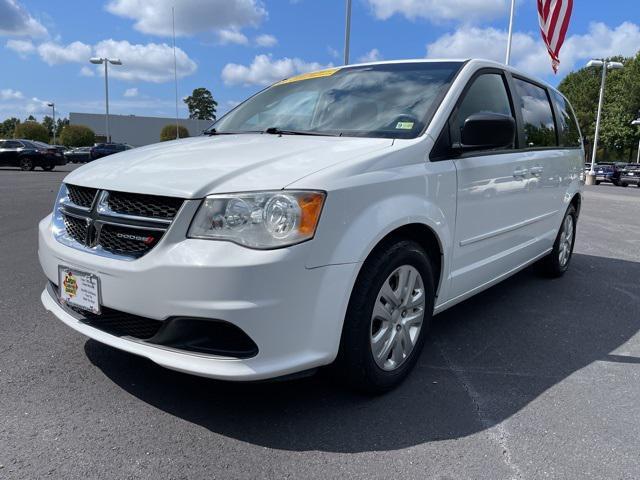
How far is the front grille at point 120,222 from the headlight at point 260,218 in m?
0.15

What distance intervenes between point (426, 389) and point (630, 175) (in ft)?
108

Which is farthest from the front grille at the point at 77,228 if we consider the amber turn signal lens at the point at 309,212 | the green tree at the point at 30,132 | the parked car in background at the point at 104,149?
the green tree at the point at 30,132

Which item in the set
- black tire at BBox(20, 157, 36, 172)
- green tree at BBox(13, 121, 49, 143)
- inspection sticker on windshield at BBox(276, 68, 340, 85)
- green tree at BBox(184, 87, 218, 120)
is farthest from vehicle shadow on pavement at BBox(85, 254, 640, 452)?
green tree at BBox(184, 87, 218, 120)

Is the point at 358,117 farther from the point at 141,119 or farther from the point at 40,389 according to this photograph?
the point at 141,119

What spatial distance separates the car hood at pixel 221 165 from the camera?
7.75ft

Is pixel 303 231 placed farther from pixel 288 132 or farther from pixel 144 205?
pixel 288 132

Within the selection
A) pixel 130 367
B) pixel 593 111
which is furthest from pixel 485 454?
pixel 593 111

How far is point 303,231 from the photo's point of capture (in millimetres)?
2273

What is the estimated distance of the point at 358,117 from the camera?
10.8 ft

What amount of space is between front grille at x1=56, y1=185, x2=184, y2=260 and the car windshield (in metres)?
1.18

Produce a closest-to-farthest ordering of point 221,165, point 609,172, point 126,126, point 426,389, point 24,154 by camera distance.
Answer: point 221,165 < point 426,389 < point 24,154 < point 609,172 < point 126,126

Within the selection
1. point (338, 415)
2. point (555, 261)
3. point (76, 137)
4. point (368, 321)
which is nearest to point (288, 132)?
point (368, 321)

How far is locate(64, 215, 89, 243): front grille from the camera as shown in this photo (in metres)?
2.69

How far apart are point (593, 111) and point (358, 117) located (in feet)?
197
